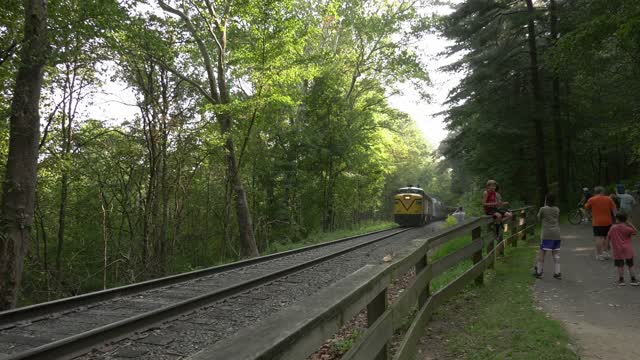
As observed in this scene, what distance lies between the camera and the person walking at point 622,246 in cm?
742

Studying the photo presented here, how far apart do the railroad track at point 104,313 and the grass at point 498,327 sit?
3634mm

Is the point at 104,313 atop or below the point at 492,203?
below

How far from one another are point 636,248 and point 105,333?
13.1 m

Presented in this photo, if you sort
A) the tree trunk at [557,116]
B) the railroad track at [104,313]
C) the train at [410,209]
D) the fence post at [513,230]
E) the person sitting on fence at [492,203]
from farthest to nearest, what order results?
the train at [410,209] → the tree trunk at [557,116] → the fence post at [513,230] → the person sitting on fence at [492,203] → the railroad track at [104,313]

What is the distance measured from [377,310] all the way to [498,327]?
116 inches

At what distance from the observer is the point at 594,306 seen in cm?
606

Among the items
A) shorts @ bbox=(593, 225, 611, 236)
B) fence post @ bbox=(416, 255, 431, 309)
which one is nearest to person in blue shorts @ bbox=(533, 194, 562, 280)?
shorts @ bbox=(593, 225, 611, 236)

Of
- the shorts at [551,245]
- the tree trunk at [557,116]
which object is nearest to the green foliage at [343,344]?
the shorts at [551,245]

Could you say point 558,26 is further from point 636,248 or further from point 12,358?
point 12,358

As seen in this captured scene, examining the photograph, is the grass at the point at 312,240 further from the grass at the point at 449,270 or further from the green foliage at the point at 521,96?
the green foliage at the point at 521,96

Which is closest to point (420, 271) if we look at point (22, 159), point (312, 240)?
point (22, 159)

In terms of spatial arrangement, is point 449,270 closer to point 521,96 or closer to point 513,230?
point 513,230

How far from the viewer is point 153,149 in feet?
54.0

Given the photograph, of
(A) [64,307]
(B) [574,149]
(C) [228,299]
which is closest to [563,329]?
(C) [228,299]
